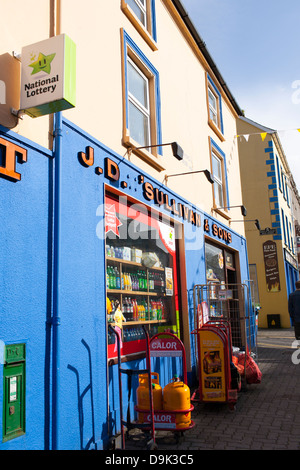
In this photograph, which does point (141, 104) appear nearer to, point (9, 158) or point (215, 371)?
point (9, 158)

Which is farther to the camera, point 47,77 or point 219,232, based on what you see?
point 219,232

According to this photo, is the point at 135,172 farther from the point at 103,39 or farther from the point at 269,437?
the point at 269,437

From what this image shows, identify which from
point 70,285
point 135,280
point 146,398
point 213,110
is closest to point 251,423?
point 146,398

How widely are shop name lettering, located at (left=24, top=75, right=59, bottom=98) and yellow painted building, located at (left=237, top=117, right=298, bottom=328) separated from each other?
16507 mm

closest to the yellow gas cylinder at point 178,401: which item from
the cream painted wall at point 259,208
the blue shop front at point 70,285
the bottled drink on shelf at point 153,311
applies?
the blue shop front at point 70,285

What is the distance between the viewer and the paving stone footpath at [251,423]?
467 cm

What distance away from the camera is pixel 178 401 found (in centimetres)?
479

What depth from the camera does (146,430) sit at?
15.6ft

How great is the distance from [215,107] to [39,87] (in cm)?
891

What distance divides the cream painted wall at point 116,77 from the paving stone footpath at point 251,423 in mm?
3726

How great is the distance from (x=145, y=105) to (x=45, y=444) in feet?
18.4

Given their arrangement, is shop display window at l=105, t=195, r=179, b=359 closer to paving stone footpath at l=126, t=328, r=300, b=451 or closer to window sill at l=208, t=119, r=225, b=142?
paving stone footpath at l=126, t=328, r=300, b=451

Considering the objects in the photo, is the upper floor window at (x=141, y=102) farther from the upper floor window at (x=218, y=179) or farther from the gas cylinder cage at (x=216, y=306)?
the upper floor window at (x=218, y=179)
